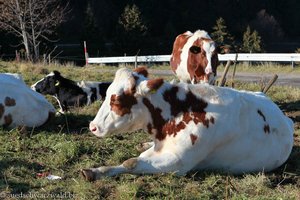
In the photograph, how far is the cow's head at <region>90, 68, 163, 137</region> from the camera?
6.00 metres

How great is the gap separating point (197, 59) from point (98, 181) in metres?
Result: 6.82

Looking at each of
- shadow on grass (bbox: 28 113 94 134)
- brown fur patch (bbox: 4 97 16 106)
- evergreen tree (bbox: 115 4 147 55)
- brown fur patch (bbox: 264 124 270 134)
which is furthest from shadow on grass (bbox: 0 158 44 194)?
evergreen tree (bbox: 115 4 147 55)

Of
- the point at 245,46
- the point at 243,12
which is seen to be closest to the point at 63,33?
the point at 245,46

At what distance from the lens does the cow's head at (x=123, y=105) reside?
6.00 meters

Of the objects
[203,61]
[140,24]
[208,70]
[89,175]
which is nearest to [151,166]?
[89,175]

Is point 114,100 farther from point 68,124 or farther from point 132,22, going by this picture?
point 132,22

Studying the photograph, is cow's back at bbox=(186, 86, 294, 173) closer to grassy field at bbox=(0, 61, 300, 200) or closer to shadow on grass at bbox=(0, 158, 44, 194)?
grassy field at bbox=(0, 61, 300, 200)

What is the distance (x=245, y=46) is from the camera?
63.9 m

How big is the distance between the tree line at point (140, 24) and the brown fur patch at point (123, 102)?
3797 centimetres

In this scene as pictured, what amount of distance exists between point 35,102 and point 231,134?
4.26 m

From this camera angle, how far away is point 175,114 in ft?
20.3

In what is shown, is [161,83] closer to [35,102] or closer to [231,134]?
[231,134]

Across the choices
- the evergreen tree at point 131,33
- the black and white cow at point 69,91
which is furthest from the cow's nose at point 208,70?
the evergreen tree at point 131,33

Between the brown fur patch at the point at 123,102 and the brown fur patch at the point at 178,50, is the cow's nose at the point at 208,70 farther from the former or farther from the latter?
the brown fur patch at the point at 123,102
